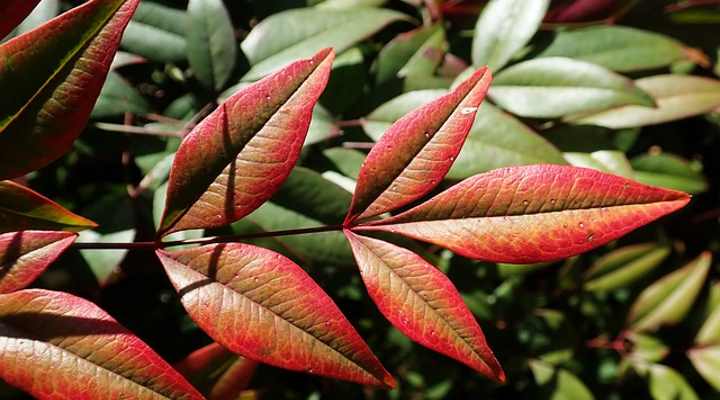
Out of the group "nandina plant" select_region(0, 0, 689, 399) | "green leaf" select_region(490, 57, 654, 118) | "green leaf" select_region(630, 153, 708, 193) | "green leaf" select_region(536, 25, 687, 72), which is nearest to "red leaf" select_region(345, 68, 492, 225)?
"nandina plant" select_region(0, 0, 689, 399)

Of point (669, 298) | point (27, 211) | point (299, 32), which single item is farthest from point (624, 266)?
point (27, 211)

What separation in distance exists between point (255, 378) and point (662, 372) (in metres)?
0.66

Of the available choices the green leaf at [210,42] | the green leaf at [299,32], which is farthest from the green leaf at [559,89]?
the green leaf at [210,42]

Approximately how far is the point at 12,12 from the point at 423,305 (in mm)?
318

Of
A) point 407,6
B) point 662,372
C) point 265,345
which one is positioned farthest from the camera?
point 662,372

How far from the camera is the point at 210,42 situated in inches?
31.2

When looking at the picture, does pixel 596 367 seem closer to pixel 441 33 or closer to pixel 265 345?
pixel 441 33

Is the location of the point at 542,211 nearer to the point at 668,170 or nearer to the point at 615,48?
the point at 615,48

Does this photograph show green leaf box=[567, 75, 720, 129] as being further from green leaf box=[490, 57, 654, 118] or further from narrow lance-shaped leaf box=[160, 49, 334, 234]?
narrow lance-shaped leaf box=[160, 49, 334, 234]

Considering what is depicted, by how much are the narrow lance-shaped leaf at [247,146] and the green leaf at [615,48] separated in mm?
471

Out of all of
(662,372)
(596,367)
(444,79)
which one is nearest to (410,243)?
(444,79)

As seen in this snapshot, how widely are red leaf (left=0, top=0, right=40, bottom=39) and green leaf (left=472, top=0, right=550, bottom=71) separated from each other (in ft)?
1.66

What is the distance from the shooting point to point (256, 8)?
890 millimetres

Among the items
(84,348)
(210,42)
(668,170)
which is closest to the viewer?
(84,348)
